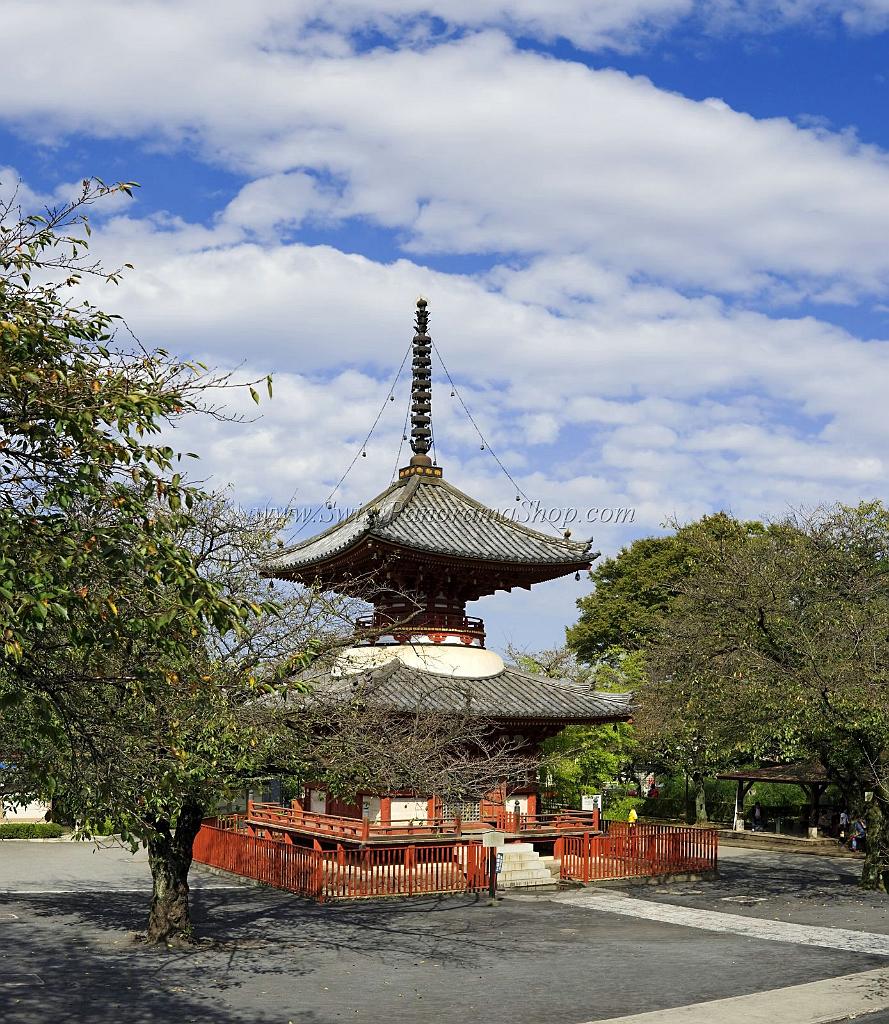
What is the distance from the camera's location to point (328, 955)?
19.5 meters

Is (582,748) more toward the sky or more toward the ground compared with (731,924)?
more toward the sky

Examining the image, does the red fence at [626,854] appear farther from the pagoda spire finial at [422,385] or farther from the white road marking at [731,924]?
the pagoda spire finial at [422,385]

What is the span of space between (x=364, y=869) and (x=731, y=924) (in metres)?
8.59

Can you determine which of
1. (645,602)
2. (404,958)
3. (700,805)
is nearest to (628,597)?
(645,602)

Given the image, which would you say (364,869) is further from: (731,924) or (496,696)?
(731,924)

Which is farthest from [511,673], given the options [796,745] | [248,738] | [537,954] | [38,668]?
[38,668]

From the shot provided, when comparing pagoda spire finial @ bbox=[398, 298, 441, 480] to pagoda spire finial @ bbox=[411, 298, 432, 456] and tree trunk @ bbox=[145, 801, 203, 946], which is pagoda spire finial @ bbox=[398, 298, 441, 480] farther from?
tree trunk @ bbox=[145, 801, 203, 946]

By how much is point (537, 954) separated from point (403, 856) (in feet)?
26.5

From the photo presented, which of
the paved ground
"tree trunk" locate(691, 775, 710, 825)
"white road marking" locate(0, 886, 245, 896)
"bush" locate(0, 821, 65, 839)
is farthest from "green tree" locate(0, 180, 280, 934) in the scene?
"tree trunk" locate(691, 775, 710, 825)

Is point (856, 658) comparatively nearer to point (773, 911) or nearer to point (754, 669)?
point (754, 669)

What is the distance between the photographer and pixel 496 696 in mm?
30516

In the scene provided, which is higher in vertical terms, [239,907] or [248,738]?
[248,738]

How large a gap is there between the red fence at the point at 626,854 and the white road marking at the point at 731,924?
4.50 ft

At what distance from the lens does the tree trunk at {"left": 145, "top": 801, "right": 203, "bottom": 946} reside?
19641mm
